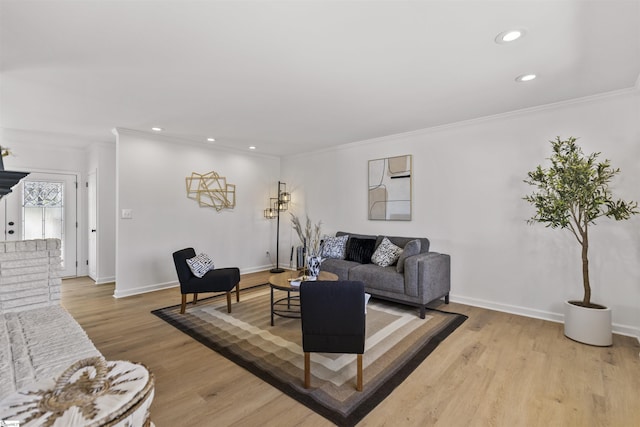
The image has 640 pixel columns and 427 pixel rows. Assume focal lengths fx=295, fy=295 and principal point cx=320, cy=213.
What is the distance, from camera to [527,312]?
3.48 metres

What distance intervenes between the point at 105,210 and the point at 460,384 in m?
A: 5.89

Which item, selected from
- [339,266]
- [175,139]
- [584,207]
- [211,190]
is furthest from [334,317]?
[175,139]

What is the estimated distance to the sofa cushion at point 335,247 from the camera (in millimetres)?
4625

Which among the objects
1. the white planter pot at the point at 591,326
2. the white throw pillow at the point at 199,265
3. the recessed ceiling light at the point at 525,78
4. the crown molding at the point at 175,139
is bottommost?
the white planter pot at the point at 591,326

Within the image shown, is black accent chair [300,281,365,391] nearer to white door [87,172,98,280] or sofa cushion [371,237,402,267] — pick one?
sofa cushion [371,237,402,267]

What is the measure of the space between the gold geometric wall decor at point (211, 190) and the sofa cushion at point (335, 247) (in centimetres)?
207

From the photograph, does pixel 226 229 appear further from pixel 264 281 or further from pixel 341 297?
pixel 341 297

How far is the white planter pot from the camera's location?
8.85ft

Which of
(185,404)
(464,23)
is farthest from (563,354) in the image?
(185,404)

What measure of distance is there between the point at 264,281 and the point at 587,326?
4279 mm

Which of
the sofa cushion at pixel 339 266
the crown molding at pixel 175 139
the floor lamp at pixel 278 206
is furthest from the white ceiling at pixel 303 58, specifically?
the floor lamp at pixel 278 206

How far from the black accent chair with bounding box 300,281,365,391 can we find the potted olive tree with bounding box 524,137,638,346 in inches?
90.0

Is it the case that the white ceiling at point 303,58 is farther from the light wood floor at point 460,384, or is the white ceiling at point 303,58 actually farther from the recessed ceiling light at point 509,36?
the light wood floor at point 460,384

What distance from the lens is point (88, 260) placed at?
5.74m
